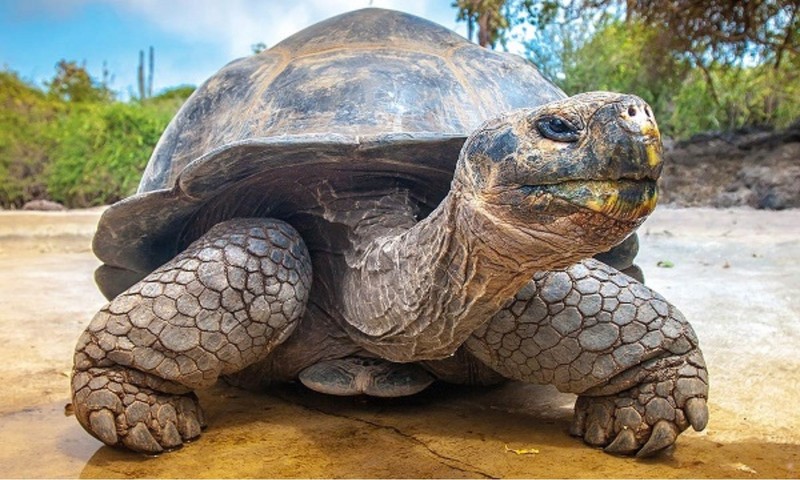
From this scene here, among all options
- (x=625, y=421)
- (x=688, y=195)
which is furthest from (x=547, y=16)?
(x=625, y=421)

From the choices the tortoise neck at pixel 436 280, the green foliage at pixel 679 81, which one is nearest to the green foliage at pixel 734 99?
the green foliage at pixel 679 81

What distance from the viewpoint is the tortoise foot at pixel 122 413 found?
6.80ft

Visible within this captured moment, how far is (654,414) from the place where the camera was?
204 cm

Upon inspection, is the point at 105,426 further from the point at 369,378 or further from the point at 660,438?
the point at 660,438

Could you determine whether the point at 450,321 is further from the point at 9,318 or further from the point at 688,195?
the point at 688,195

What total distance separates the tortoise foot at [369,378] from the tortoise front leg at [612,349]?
12.1 inches

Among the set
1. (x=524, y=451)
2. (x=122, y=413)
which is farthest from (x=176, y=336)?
(x=524, y=451)

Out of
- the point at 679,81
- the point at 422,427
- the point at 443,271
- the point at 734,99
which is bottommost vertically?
the point at 422,427

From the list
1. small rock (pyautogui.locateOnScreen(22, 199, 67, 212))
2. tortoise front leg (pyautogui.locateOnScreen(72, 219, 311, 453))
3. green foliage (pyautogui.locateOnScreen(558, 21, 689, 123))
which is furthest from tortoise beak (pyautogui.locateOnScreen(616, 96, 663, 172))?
small rock (pyautogui.locateOnScreen(22, 199, 67, 212))

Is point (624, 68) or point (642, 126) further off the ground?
point (624, 68)

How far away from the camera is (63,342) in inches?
134

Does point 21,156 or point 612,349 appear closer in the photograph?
point 612,349

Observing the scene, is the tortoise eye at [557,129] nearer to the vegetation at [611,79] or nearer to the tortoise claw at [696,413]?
the tortoise claw at [696,413]

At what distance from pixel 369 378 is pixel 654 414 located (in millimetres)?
Answer: 771
